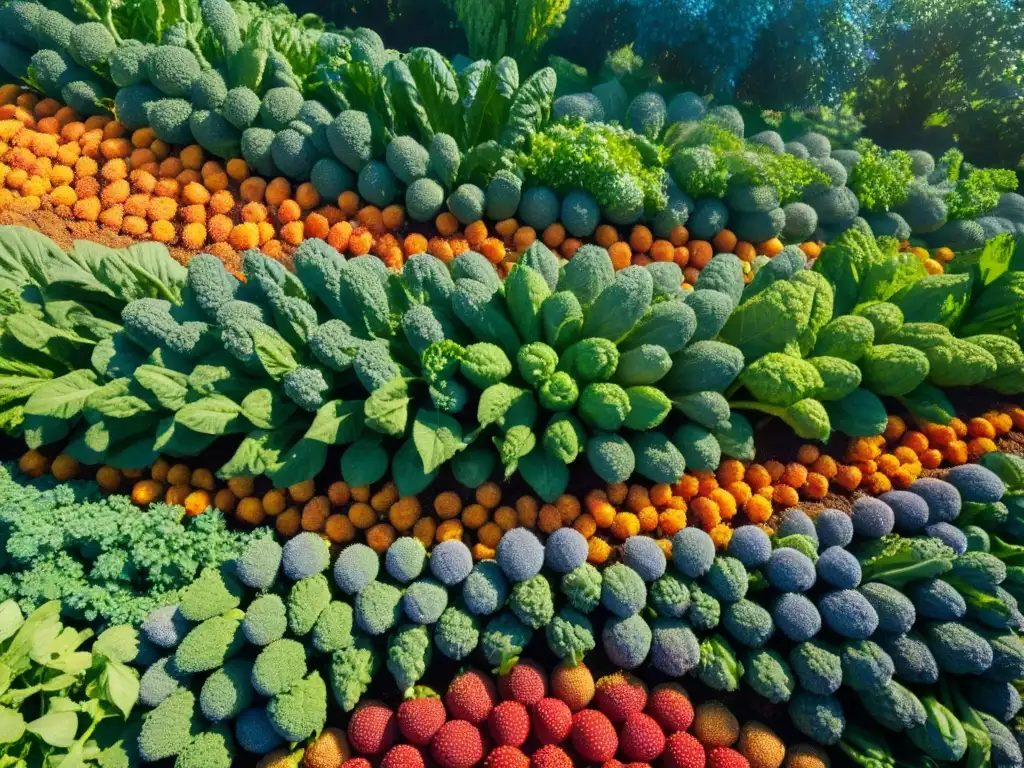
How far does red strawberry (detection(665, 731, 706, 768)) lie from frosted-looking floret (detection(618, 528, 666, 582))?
681mm

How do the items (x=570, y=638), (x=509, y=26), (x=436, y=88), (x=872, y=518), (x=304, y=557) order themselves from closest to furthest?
(x=570, y=638) → (x=304, y=557) → (x=872, y=518) → (x=436, y=88) → (x=509, y=26)

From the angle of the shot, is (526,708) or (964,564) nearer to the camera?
(526,708)

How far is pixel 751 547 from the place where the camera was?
10.3 feet

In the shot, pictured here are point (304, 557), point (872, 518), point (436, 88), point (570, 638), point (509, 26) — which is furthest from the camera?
point (509, 26)

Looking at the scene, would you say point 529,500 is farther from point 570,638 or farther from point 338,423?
point 338,423

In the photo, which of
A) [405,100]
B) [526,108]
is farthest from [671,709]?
[405,100]

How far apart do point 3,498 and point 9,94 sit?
3.60 meters

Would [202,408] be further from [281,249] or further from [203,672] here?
[281,249]

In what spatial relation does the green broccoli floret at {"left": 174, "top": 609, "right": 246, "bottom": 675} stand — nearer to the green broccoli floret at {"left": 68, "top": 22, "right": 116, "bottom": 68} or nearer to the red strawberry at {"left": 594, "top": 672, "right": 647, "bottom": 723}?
the red strawberry at {"left": 594, "top": 672, "right": 647, "bottom": 723}

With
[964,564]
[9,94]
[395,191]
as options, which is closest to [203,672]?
[395,191]

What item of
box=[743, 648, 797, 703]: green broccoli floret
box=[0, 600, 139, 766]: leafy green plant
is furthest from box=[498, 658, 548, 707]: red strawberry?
box=[0, 600, 139, 766]: leafy green plant

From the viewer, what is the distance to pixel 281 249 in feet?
14.6

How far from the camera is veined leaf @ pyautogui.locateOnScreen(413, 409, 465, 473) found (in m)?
3.02

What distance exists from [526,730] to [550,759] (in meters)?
0.16
